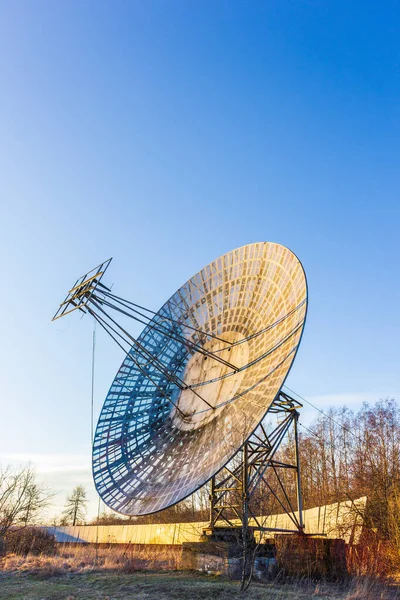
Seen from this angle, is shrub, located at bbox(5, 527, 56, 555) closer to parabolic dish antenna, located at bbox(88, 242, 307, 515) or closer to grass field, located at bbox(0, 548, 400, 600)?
grass field, located at bbox(0, 548, 400, 600)

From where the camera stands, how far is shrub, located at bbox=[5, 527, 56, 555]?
35419 millimetres

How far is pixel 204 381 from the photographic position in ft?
76.3

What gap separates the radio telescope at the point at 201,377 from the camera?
1772cm

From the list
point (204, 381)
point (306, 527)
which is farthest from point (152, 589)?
point (306, 527)

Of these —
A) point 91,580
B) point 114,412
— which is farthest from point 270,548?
point 114,412

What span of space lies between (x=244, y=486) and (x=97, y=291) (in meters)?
9.40

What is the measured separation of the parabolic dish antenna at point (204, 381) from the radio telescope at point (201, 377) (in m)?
0.05

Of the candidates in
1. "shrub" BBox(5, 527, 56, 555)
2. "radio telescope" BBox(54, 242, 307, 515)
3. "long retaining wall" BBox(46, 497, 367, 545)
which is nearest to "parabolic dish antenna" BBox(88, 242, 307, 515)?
"radio telescope" BBox(54, 242, 307, 515)

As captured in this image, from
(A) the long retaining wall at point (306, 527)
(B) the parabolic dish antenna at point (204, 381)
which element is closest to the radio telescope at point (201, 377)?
(B) the parabolic dish antenna at point (204, 381)

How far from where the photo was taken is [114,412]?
2516 cm

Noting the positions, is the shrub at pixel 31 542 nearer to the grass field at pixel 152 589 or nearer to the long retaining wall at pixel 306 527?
the long retaining wall at pixel 306 527

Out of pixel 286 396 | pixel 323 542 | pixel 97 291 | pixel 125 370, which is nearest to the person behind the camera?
pixel 97 291

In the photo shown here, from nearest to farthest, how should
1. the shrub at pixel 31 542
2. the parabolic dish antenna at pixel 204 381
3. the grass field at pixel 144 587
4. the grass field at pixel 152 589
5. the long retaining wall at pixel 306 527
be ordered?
the grass field at pixel 152 589
the grass field at pixel 144 587
the parabolic dish antenna at pixel 204 381
the long retaining wall at pixel 306 527
the shrub at pixel 31 542

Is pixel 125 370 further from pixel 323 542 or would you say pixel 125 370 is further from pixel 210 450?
pixel 323 542
